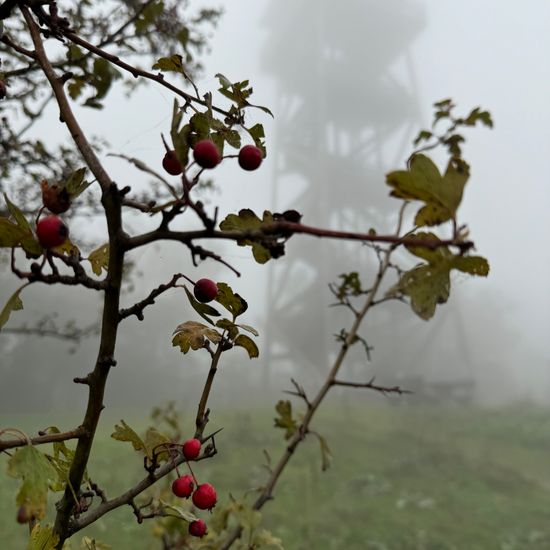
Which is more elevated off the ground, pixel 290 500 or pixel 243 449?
pixel 243 449

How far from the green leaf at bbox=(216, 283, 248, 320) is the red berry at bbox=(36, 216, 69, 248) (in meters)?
0.13

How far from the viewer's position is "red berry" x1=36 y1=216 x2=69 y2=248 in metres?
0.24

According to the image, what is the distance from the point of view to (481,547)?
2998 mm

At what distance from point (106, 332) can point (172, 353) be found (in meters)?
7.47

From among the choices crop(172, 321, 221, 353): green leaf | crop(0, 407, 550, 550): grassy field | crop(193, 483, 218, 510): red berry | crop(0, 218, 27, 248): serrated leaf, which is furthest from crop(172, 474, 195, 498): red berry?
crop(0, 407, 550, 550): grassy field

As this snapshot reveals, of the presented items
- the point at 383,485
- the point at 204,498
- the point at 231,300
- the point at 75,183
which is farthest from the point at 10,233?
the point at 383,485

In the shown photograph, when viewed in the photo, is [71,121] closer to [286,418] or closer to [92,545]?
[92,545]

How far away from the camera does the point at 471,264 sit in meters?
0.22

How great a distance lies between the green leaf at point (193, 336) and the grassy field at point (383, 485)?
5.57 feet

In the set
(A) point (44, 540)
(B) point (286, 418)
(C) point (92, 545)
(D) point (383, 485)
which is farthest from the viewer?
(D) point (383, 485)

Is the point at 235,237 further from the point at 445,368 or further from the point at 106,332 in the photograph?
the point at 445,368

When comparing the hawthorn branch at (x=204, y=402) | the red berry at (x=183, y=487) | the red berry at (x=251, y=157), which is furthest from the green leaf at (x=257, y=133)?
the red berry at (x=183, y=487)

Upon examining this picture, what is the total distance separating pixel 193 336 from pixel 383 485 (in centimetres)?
418

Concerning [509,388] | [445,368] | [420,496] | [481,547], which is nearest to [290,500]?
[420,496]
